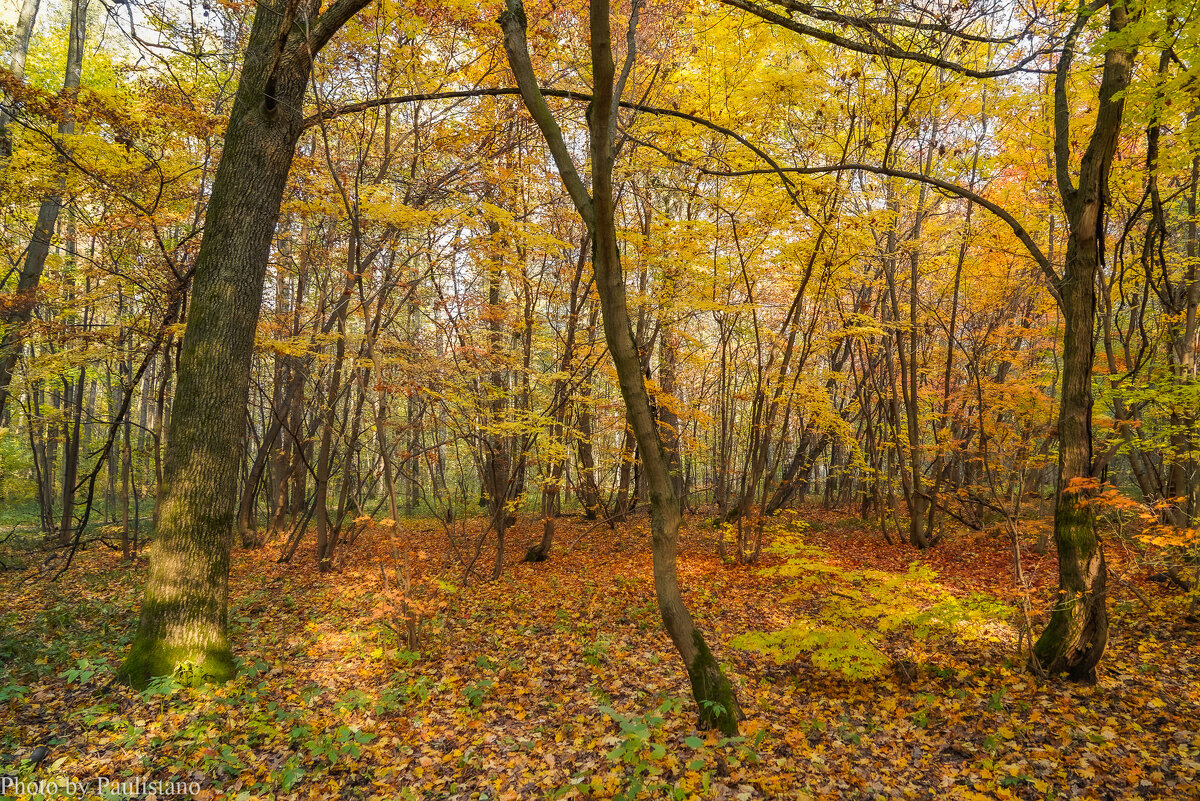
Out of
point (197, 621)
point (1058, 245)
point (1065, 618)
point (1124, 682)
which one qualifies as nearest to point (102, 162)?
point (197, 621)

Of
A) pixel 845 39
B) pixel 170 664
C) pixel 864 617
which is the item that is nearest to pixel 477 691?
pixel 170 664

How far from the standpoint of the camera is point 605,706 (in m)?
3.65

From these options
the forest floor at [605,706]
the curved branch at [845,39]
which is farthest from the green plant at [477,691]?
the curved branch at [845,39]

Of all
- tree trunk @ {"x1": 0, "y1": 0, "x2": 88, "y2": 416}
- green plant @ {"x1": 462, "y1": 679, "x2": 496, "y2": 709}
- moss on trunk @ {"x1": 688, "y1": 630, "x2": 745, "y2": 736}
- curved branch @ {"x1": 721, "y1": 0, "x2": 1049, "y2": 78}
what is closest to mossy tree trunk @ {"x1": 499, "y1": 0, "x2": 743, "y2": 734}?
moss on trunk @ {"x1": 688, "y1": 630, "x2": 745, "y2": 736}

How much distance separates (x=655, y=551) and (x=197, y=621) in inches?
153

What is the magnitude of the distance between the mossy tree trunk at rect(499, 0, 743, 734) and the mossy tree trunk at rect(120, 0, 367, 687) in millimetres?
2546

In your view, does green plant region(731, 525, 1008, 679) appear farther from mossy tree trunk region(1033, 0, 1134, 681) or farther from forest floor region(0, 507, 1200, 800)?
mossy tree trunk region(1033, 0, 1134, 681)

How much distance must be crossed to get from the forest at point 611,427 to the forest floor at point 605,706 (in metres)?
0.04

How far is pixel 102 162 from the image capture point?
8.25m

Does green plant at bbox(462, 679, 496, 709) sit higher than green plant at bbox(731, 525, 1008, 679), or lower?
lower

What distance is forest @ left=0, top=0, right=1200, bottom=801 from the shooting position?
376 cm

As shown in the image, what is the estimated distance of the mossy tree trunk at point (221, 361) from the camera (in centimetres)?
448

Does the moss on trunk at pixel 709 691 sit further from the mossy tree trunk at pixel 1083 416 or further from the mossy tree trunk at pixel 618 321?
the mossy tree trunk at pixel 1083 416

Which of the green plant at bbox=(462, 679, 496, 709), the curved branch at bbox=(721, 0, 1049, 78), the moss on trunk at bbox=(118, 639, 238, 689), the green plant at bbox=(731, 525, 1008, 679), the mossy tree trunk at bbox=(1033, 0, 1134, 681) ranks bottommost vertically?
the green plant at bbox=(462, 679, 496, 709)
